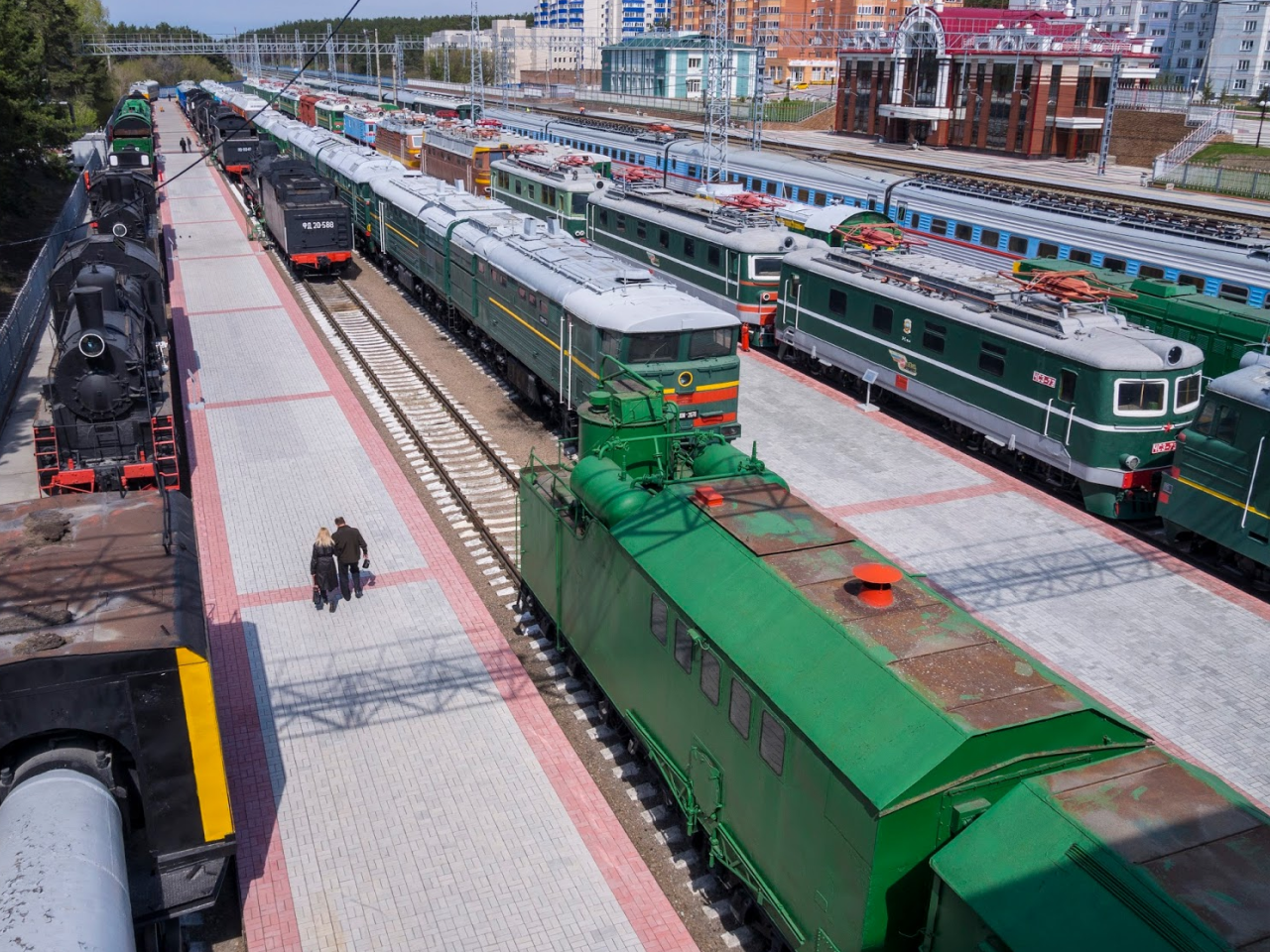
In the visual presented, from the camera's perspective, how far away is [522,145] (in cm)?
4197

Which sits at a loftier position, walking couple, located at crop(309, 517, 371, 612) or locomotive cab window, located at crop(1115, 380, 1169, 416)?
locomotive cab window, located at crop(1115, 380, 1169, 416)

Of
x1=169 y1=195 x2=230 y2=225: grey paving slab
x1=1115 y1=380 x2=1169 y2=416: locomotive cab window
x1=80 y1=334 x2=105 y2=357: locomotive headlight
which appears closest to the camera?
x1=80 y1=334 x2=105 y2=357: locomotive headlight

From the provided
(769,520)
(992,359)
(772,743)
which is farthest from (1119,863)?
(992,359)

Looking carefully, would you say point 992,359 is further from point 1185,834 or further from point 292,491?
point 1185,834

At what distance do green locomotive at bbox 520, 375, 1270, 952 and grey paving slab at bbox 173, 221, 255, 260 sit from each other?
3130cm

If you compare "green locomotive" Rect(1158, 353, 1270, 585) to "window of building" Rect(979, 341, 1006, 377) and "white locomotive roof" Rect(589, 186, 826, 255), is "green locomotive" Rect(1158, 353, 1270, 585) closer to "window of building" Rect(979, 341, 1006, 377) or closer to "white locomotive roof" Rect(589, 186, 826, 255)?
"window of building" Rect(979, 341, 1006, 377)

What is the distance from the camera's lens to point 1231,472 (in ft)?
49.4

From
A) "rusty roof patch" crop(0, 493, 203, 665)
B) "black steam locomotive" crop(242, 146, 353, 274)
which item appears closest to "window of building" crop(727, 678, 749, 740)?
"rusty roof patch" crop(0, 493, 203, 665)

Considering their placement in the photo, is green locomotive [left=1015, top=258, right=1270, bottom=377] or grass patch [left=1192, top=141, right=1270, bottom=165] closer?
green locomotive [left=1015, top=258, right=1270, bottom=377]

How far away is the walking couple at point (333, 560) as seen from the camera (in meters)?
13.8

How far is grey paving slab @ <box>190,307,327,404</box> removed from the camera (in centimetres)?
2314

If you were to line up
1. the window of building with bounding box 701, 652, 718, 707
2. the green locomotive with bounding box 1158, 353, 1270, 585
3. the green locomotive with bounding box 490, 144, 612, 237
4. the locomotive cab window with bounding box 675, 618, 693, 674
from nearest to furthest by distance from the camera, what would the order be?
the window of building with bounding box 701, 652, 718, 707
the locomotive cab window with bounding box 675, 618, 693, 674
the green locomotive with bounding box 1158, 353, 1270, 585
the green locomotive with bounding box 490, 144, 612, 237

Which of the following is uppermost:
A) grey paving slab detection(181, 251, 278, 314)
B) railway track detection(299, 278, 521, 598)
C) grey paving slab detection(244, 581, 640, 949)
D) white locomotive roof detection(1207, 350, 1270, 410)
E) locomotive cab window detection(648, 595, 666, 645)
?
white locomotive roof detection(1207, 350, 1270, 410)

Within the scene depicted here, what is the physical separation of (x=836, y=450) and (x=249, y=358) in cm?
1438
